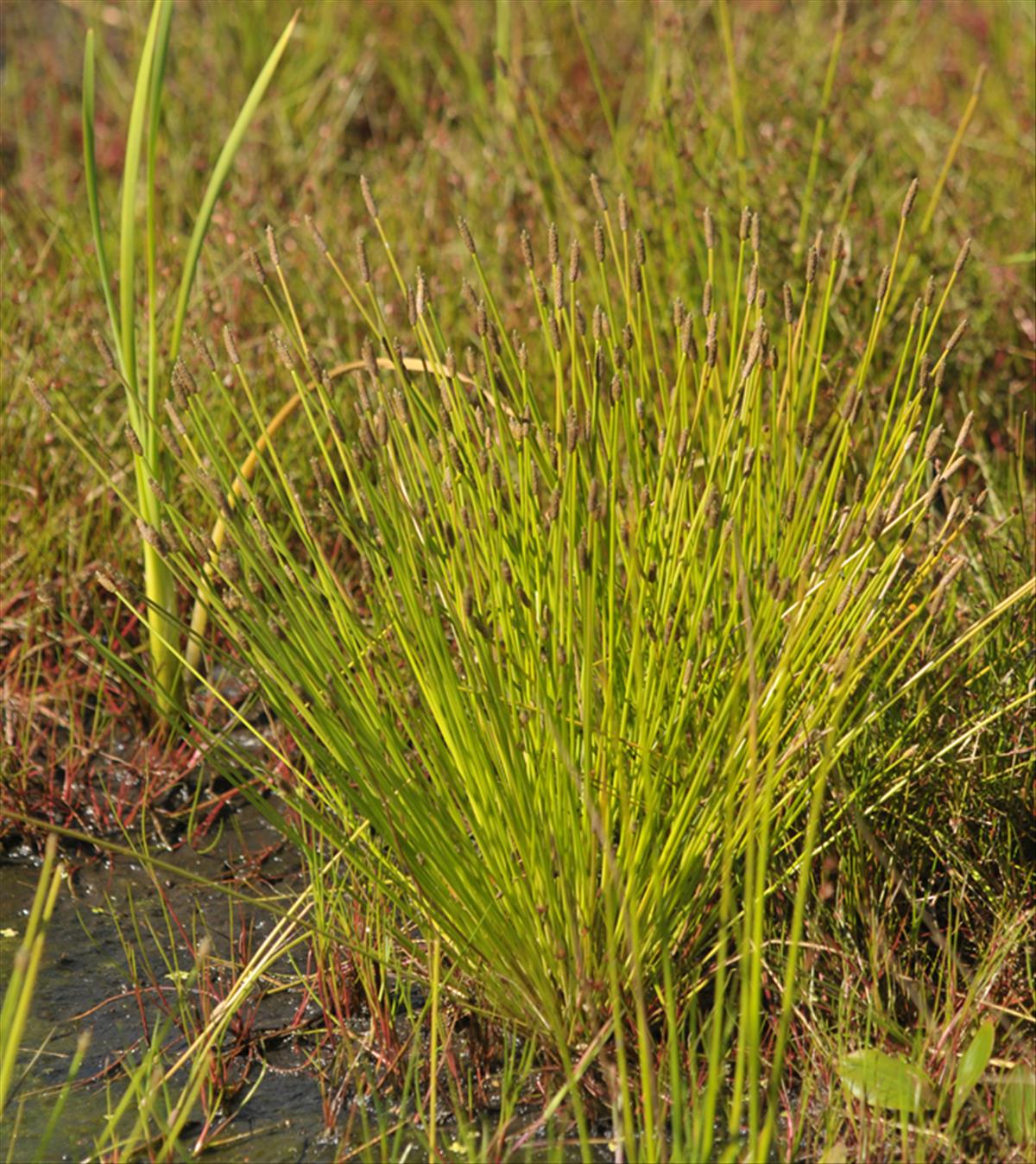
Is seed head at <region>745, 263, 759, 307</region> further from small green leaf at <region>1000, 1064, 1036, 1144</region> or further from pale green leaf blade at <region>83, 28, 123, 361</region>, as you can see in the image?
pale green leaf blade at <region>83, 28, 123, 361</region>

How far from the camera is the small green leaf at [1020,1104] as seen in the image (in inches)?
61.1

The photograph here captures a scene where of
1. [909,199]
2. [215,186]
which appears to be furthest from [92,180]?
[909,199]

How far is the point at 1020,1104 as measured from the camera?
5.14 feet

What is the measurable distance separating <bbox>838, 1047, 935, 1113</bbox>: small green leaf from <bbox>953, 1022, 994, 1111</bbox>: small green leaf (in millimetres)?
37

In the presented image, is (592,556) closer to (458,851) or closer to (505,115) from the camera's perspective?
(458,851)

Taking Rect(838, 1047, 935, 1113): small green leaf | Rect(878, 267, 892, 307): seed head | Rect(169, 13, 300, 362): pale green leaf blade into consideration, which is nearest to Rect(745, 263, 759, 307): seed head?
Rect(878, 267, 892, 307): seed head

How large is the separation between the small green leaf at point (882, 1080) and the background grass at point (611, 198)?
0.03m

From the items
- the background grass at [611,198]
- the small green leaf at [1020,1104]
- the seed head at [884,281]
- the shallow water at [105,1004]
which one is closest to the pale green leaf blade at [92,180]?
the background grass at [611,198]

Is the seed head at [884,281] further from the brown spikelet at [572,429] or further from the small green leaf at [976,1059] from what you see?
the small green leaf at [976,1059]

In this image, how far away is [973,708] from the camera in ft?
6.82

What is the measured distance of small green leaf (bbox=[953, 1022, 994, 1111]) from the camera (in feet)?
5.11

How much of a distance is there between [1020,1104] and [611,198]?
2.53 meters

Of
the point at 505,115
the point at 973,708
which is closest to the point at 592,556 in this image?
the point at 973,708

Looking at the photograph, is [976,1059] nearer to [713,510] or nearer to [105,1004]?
[713,510]
